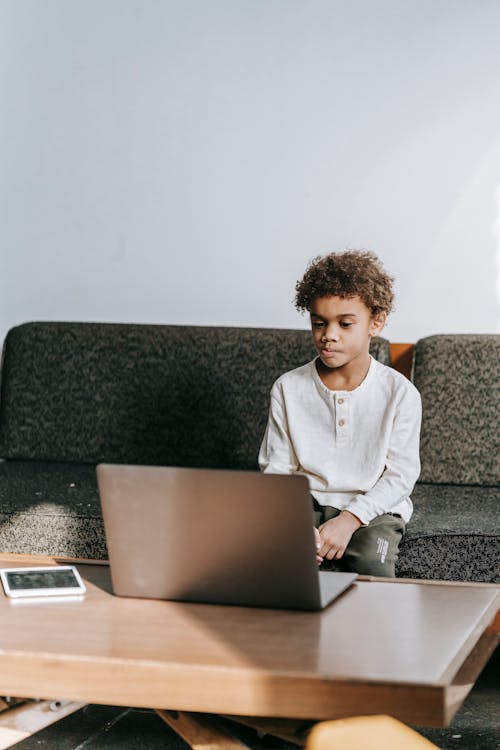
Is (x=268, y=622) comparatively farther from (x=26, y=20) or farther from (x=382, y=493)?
(x=26, y=20)

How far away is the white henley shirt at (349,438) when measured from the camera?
210 centimetres

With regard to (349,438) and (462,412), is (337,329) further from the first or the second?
(462,412)

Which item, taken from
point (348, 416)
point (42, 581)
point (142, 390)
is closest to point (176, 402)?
point (142, 390)

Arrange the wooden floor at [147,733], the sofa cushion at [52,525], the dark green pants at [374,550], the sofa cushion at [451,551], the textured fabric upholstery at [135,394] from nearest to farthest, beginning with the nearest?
the wooden floor at [147,733]
the dark green pants at [374,550]
the sofa cushion at [451,551]
the sofa cushion at [52,525]
the textured fabric upholstery at [135,394]

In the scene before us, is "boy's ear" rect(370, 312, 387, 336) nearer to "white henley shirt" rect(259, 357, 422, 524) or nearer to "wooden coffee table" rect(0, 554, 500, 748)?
"white henley shirt" rect(259, 357, 422, 524)

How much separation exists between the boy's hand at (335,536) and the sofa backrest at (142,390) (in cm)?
74

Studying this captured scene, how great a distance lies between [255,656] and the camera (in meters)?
1.18

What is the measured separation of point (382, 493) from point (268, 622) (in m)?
0.78

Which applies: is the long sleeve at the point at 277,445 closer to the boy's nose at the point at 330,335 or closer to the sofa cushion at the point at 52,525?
the boy's nose at the point at 330,335

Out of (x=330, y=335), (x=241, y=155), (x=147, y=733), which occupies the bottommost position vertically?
(x=147, y=733)

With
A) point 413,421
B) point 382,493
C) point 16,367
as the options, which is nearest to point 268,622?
point 382,493

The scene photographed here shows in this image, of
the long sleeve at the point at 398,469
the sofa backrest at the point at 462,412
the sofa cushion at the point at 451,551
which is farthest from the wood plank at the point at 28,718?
the sofa backrest at the point at 462,412

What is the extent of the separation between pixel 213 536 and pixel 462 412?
1.38 m

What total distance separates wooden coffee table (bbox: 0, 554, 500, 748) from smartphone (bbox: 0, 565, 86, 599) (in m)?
0.03
